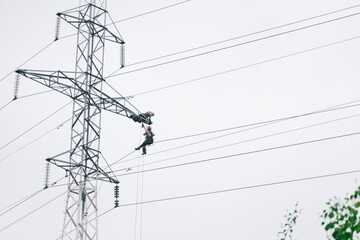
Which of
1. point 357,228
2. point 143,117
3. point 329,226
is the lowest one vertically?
point 357,228

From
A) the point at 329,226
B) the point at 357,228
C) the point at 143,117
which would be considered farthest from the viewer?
the point at 143,117

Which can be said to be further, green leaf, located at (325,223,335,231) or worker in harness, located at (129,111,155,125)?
worker in harness, located at (129,111,155,125)

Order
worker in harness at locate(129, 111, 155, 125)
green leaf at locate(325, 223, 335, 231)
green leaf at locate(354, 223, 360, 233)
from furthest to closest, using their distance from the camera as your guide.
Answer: worker in harness at locate(129, 111, 155, 125)
green leaf at locate(325, 223, 335, 231)
green leaf at locate(354, 223, 360, 233)

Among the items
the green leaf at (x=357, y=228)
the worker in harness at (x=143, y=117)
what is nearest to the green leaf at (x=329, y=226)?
the green leaf at (x=357, y=228)

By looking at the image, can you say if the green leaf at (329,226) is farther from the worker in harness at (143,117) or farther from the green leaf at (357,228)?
the worker in harness at (143,117)

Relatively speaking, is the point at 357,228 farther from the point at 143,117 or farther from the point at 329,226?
the point at 143,117

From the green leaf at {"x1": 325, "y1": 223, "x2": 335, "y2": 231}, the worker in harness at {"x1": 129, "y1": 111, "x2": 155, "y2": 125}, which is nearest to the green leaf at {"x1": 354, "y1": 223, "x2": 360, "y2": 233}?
the green leaf at {"x1": 325, "y1": 223, "x2": 335, "y2": 231}

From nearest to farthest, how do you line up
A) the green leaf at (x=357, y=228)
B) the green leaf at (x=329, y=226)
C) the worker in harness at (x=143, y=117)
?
the green leaf at (x=357, y=228), the green leaf at (x=329, y=226), the worker in harness at (x=143, y=117)

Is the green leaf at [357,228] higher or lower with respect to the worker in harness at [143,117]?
lower

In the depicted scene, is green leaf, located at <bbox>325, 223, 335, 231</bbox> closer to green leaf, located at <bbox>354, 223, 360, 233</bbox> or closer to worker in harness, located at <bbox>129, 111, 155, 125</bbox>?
green leaf, located at <bbox>354, 223, 360, 233</bbox>

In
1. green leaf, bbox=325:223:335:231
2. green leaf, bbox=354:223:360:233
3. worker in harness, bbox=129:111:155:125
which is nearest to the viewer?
green leaf, bbox=354:223:360:233

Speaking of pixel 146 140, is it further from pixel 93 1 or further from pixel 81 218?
pixel 93 1

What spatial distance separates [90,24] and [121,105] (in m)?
3.60

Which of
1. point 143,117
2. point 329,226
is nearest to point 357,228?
point 329,226
